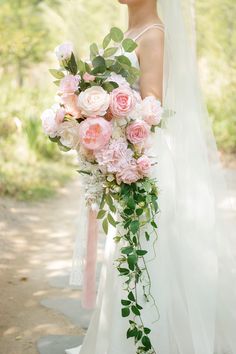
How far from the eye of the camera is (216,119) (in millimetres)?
11078

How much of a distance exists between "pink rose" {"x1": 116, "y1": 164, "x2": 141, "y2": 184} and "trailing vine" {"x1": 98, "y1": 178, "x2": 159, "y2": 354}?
0.19 ft

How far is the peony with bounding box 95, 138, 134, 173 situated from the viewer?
2.61m

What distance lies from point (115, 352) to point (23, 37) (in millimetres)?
9194

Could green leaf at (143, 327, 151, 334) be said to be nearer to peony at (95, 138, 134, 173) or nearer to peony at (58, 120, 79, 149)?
peony at (95, 138, 134, 173)

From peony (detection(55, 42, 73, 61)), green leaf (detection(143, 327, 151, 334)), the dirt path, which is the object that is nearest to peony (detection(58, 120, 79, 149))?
peony (detection(55, 42, 73, 61))

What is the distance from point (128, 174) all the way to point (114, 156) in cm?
10

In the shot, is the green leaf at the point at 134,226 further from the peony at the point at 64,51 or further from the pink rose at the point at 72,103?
the peony at the point at 64,51

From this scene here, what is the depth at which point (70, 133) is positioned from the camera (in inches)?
108

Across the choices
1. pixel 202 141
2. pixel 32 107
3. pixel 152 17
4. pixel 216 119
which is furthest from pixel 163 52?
pixel 216 119

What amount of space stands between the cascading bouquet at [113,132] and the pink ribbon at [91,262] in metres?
0.44

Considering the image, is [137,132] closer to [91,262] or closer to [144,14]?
[144,14]

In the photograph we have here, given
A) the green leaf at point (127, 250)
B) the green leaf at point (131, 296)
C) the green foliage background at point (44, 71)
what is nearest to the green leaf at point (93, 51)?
the green leaf at point (127, 250)

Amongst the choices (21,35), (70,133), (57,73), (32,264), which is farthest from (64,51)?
(21,35)

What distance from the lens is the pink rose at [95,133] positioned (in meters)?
2.59
